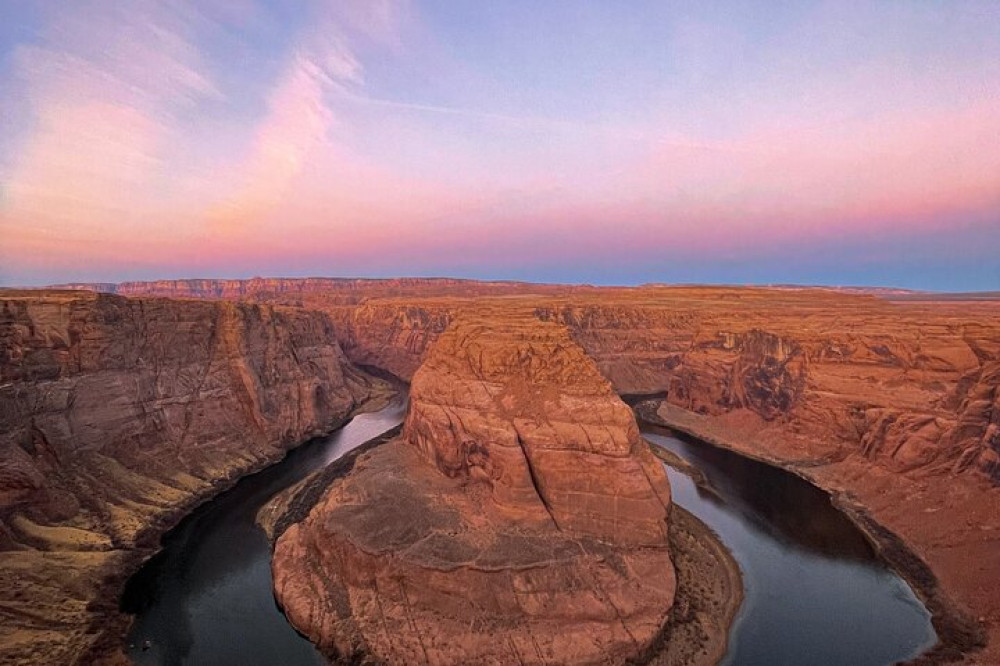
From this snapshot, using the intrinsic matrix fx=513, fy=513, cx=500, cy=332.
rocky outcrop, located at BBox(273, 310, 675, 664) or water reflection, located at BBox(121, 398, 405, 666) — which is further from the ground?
rocky outcrop, located at BBox(273, 310, 675, 664)

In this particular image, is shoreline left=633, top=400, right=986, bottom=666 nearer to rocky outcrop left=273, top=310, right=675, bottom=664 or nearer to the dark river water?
the dark river water

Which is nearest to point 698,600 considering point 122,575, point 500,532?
point 500,532

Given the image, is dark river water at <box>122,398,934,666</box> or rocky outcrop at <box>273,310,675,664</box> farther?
dark river water at <box>122,398,934,666</box>

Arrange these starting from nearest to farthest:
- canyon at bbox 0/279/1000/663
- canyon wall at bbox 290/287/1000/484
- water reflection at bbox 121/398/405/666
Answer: water reflection at bbox 121/398/405/666, canyon at bbox 0/279/1000/663, canyon wall at bbox 290/287/1000/484

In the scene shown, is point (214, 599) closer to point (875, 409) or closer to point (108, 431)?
point (108, 431)

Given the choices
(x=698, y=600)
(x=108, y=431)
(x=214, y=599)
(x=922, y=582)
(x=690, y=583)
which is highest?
(x=108, y=431)

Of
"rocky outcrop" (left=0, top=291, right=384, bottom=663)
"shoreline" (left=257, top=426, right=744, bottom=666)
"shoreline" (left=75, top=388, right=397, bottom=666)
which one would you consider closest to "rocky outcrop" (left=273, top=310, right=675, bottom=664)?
"shoreline" (left=257, top=426, right=744, bottom=666)
